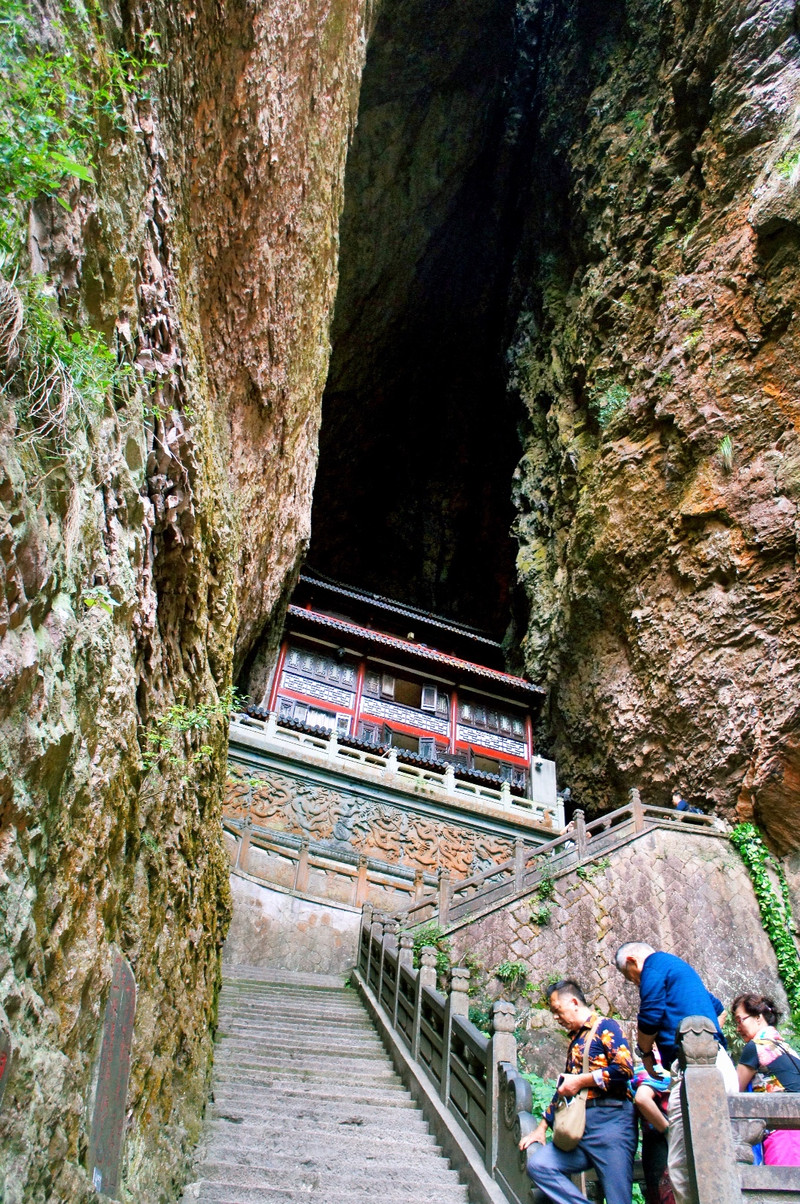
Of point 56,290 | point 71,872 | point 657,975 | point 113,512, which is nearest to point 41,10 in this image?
point 56,290

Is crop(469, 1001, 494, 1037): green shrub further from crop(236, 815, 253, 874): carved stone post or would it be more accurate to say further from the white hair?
the white hair

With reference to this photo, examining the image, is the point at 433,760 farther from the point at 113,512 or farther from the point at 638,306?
the point at 113,512

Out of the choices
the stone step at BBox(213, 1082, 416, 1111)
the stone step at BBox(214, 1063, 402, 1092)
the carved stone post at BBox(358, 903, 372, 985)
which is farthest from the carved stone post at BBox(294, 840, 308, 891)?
the stone step at BBox(213, 1082, 416, 1111)

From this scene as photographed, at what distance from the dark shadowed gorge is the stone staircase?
1.45ft

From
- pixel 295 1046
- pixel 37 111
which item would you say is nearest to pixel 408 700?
pixel 295 1046

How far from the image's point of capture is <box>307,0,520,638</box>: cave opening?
24109 mm

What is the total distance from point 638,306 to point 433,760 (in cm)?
1190

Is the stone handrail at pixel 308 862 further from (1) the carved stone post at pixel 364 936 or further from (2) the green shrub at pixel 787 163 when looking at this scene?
(2) the green shrub at pixel 787 163

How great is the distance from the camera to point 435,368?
2842 centimetres

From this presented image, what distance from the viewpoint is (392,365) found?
27359 millimetres

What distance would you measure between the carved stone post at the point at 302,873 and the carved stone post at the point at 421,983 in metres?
4.70

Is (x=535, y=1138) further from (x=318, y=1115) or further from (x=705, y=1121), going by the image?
(x=318, y=1115)

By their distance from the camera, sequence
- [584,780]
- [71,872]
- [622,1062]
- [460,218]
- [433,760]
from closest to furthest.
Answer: [71,872]
[622,1062]
[433,760]
[584,780]
[460,218]

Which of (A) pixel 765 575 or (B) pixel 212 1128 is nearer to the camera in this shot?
(B) pixel 212 1128
